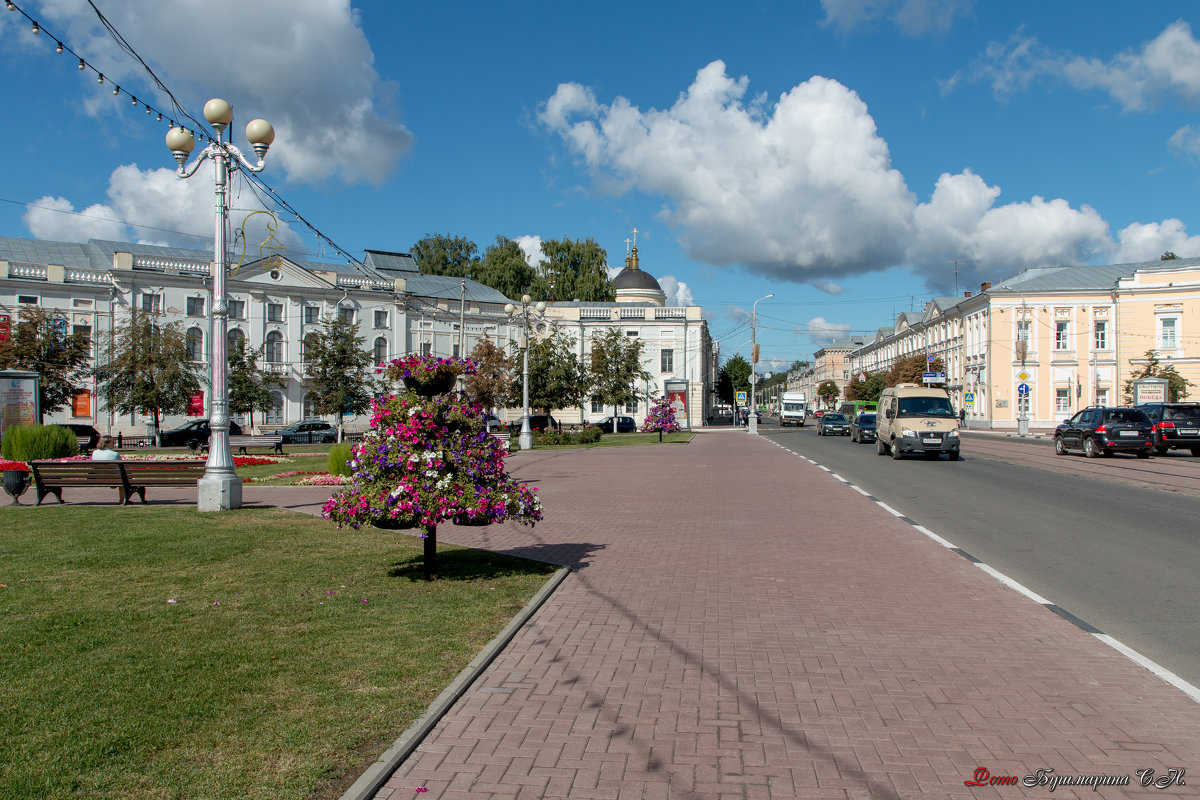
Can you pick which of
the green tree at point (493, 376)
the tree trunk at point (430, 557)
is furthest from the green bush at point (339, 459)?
the green tree at point (493, 376)

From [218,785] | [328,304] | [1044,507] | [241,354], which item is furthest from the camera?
[328,304]

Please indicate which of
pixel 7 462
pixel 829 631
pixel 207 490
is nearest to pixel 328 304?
pixel 7 462

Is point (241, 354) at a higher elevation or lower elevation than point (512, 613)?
higher

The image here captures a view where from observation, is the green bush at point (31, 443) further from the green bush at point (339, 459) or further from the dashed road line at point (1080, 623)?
the dashed road line at point (1080, 623)

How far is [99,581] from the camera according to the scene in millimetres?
7621

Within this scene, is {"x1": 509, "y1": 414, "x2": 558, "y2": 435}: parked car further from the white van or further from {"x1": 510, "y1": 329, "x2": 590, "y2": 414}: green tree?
the white van

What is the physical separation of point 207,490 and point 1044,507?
552 inches

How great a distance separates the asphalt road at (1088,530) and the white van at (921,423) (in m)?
1.77

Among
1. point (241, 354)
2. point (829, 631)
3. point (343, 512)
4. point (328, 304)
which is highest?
point (328, 304)

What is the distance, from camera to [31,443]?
A: 67.6 feet

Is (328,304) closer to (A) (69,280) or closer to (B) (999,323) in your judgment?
(A) (69,280)

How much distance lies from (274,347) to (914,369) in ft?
188

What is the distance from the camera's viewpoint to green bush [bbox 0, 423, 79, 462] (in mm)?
20547

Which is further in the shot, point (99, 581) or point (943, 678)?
point (99, 581)
